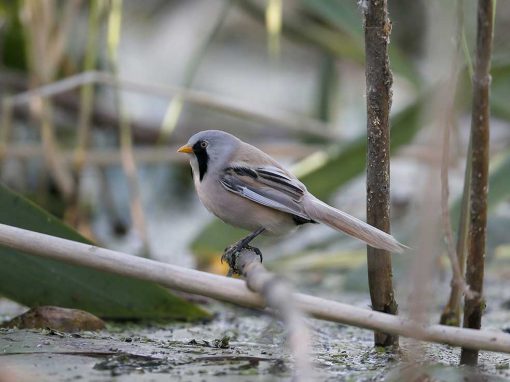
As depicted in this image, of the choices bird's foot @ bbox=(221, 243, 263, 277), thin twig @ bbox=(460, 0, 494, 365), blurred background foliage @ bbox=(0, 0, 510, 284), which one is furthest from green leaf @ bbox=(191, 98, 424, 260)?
thin twig @ bbox=(460, 0, 494, 365)

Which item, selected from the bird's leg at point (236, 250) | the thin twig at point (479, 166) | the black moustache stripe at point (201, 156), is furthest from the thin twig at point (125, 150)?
the thin twig at point (479, 166)

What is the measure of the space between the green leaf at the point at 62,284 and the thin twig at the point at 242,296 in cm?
73

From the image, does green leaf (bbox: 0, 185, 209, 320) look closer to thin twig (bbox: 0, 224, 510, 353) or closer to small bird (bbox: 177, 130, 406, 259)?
small bird (bbox: 177, 130, 406, 259)

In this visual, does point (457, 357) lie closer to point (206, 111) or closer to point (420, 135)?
point (420, 135)

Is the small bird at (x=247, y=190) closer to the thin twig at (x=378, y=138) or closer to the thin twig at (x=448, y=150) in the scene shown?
the thin twig at (x=378, y=138)

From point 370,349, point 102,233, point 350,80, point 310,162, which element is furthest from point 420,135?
point 350,80

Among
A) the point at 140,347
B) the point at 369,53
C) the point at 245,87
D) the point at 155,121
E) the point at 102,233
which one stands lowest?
the point at 140,347

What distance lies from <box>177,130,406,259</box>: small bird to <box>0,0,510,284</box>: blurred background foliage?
51 centimetres

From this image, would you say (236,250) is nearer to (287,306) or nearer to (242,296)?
(242,296)

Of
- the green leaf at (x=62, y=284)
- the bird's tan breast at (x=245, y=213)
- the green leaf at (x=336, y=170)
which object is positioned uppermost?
the green leaf at (x=336, y=170)

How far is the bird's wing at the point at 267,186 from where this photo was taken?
11.5 feet

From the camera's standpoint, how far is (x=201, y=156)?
12.5ft

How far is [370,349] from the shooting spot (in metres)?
3.20

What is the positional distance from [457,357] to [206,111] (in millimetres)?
5886
